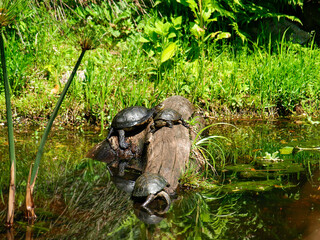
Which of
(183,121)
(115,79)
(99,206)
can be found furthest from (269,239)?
(115,79)

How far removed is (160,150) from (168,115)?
26.6 inches

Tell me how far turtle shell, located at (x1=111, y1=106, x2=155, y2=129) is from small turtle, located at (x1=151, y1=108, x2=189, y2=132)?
22cm

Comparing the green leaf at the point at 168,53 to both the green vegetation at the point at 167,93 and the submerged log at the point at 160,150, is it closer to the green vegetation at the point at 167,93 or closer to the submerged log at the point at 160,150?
the green vegetation at the point at 167,93

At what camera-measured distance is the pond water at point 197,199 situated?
3.16m

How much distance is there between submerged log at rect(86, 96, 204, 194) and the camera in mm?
4336

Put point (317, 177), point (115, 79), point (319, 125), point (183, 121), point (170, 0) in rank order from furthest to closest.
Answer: point (170, 0) < point (115, 79) < point (319, 125) < point (183, 121) < point (317, 177)

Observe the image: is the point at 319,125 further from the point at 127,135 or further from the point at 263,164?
the point at 127,135

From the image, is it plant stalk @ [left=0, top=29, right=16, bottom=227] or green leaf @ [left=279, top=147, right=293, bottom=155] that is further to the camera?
green leaf @ [left=279, top=147, right=293, bottom=155]

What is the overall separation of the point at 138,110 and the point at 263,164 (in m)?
1.95

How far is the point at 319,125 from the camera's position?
6.65 m

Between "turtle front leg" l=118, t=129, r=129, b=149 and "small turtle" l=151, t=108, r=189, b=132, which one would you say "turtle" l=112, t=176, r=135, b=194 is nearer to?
"turtle front leg" l=118, t=129, r=129, b=149

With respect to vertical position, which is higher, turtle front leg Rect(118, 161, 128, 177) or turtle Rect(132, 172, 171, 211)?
turtle Rect(132, 172, 171, 211)

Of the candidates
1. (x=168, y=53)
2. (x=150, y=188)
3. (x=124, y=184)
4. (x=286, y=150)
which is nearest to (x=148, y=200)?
(x=150, y=188)

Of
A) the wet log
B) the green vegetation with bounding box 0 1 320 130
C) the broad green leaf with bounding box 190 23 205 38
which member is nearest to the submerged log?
the wet log
